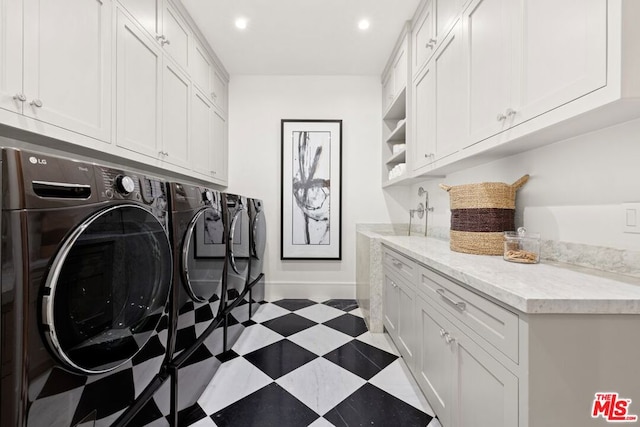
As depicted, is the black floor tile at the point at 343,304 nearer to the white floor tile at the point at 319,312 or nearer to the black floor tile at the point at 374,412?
the white floor tile at the point at 319,312

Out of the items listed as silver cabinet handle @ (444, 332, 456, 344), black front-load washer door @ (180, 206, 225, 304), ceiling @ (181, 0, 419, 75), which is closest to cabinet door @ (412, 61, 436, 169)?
ceiling @ (181, 0, 419, 75)

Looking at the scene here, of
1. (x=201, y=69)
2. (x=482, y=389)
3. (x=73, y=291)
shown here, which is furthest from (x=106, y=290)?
(x=201, y=69)

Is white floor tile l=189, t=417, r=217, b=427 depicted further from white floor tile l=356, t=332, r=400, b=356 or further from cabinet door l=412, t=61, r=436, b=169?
cabinet door l=412, t=61, r=436, b=169

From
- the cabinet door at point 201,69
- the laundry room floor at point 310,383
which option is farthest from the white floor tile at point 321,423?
the cabinet door at point 201,69

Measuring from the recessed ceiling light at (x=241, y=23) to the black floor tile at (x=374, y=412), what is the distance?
2824mm

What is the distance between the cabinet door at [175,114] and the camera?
1866 mm

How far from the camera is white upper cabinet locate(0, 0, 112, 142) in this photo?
95 cm

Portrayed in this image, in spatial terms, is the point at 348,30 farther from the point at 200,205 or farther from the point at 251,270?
the point at 251,270

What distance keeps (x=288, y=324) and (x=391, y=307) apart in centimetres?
97

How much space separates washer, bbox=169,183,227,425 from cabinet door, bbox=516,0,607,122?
57.0 inches

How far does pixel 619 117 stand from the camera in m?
0.88

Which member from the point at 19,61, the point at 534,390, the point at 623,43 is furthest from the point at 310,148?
the point at 534,390

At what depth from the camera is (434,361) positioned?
121cm

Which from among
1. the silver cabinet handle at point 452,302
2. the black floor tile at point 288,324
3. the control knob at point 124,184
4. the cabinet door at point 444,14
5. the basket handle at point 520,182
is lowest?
the black floor tile at point 288,324
